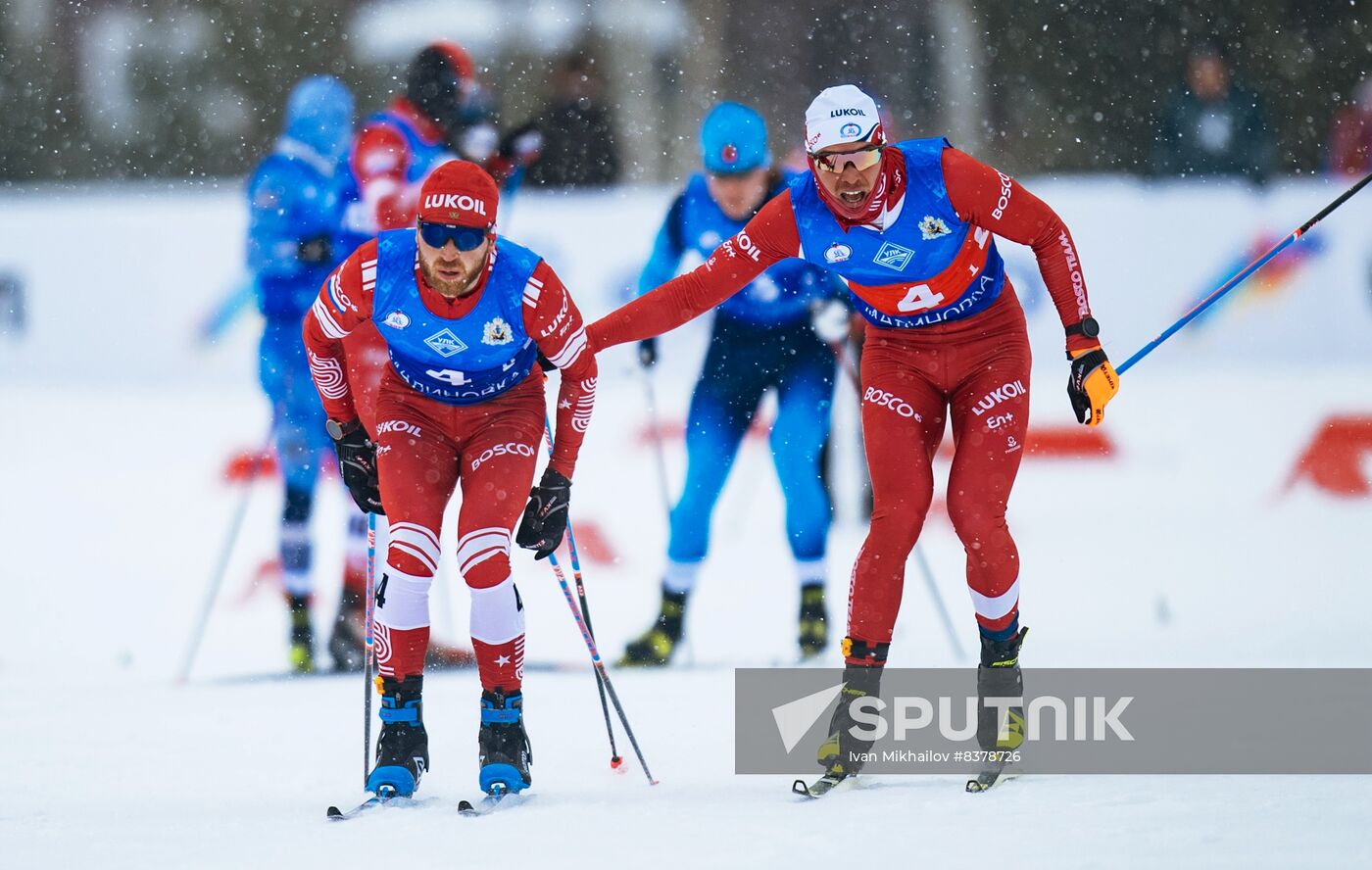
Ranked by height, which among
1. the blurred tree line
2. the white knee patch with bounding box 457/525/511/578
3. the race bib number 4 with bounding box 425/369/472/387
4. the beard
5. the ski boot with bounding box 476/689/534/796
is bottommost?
the ski boot with bounding box 476/689/534/796

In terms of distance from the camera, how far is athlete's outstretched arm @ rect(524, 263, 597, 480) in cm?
476

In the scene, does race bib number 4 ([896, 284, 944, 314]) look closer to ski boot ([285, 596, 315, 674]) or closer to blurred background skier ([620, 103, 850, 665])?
blurred background skier ([620, 103, 850, 665])

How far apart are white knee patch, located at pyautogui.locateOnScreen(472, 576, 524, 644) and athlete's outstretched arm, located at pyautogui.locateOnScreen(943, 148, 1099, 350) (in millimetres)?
1721

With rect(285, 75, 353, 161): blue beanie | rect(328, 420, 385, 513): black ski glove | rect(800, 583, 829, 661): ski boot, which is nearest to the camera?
rect(328, 420, 385, 513): black ski glove

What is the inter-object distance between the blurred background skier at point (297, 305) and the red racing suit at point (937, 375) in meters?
2.72

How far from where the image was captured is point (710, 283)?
5.02m

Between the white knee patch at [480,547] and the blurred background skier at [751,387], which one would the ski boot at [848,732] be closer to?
the white knee patch at [480,547]

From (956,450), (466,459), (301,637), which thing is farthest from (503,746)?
(301,637)

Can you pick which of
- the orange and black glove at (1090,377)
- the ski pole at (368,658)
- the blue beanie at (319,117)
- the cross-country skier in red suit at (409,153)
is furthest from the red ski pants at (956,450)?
the blue beanie at (319,117)

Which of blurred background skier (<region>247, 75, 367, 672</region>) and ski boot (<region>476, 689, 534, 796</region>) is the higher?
blurred background skier (<region>247, 75, 367, 672</region>)

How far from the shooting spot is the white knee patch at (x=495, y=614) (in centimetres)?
474

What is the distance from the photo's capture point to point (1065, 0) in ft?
64.0

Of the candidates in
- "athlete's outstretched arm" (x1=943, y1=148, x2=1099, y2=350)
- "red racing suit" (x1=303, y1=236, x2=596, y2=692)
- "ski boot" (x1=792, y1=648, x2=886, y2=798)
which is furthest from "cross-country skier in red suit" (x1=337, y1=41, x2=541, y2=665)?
"athlete's outstretched arm" (x1=943, y1=148, x2=1099, y2=350)

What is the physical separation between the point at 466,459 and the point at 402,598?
0.46m
